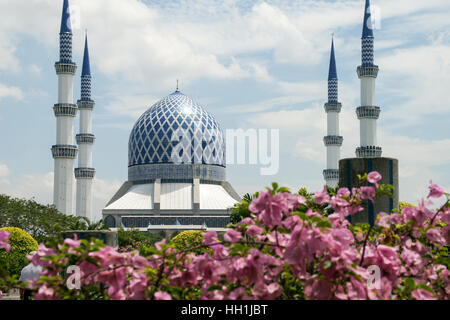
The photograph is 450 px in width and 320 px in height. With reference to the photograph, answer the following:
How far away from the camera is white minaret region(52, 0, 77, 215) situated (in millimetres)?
44469

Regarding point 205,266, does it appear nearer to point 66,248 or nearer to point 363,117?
point 66,248

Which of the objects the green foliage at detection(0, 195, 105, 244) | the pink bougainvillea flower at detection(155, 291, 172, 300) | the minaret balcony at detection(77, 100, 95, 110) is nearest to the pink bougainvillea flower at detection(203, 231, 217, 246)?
the pink bougainvillea flower at detection(155, 291, 172, 300)

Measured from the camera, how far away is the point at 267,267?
382 centimetres

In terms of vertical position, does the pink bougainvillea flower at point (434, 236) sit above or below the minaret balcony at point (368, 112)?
below

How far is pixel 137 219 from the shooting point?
5375 centimetres

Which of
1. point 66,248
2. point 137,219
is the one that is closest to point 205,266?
point 66,248

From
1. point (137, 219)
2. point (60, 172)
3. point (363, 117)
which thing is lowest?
point (137, 219)

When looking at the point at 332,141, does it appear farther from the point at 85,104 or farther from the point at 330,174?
the point at 85,104

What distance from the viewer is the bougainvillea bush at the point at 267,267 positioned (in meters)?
3.48

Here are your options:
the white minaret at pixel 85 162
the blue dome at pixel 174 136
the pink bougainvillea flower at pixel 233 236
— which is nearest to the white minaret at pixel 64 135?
the white minaret at pixel 85 162

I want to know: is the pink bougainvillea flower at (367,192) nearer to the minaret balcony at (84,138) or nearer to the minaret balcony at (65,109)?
the minaret balcony at (65,109)

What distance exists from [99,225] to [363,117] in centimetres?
2126

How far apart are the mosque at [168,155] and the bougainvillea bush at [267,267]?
41028 mm

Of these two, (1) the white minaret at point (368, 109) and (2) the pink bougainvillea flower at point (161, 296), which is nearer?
(2) the pink bougainvillea flower at point (161, 296)
